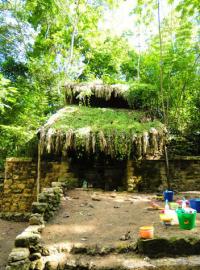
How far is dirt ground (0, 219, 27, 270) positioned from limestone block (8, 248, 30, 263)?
195 cm

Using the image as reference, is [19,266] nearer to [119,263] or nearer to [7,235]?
[119,263]

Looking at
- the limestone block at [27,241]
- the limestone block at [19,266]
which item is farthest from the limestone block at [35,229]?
the limestone block at [19,266]

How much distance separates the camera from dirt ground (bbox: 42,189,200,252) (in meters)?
3.70

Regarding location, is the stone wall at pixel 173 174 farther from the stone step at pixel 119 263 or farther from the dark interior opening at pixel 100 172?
the stone step at pixel 119 263

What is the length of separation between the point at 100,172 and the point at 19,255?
616 centimetres

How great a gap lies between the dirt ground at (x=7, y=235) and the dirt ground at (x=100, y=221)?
56.9 inches

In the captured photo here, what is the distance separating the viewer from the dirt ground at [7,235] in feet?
18.1

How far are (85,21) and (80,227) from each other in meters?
13.0

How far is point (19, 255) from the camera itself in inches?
123

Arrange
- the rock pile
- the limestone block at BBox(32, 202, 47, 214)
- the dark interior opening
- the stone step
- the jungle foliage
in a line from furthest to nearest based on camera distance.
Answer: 1. the jungle foliage
2. the dark interior opening
3. the limestone block at BBox(32, 202, 47, 214)
4. the rock pile
5. the stone step

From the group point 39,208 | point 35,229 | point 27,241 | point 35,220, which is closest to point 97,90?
point 39,208

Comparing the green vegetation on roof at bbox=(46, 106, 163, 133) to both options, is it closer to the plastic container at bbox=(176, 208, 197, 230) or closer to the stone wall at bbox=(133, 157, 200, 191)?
the stone wall at bbox=(133, 157, 200, 191)

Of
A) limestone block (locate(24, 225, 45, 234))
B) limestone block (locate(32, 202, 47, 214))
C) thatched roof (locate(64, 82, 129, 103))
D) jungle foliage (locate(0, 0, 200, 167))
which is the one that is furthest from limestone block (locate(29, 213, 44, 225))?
thatched roof (locate(64, 82, 129, 103))

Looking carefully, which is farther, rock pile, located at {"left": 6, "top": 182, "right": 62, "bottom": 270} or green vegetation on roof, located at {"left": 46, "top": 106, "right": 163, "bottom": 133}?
green vegetation on roof, located at {"left": 46, "top": 106, "right": 163, "bottom": 133}
